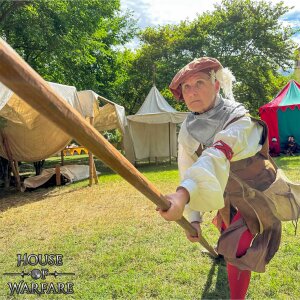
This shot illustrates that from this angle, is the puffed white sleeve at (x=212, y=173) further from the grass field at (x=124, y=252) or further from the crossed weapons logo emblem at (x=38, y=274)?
the crossed weapons logo emblem at (x=38, y=274)

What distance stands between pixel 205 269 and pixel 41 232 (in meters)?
2.30

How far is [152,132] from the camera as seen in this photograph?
11297 millimetres

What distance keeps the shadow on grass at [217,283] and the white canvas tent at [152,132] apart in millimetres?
7421

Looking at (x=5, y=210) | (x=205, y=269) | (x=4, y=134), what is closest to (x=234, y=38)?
(x=4, y=134)

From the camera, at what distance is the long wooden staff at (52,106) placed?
2.12 feet

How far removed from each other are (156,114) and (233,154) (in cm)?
844

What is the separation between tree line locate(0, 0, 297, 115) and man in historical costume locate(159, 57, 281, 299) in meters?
9.55

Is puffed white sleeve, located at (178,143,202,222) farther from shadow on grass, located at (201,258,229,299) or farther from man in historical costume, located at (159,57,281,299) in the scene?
shadow on grass, located at (201,258,229,299)

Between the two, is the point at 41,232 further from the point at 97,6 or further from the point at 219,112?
the point at 97,6

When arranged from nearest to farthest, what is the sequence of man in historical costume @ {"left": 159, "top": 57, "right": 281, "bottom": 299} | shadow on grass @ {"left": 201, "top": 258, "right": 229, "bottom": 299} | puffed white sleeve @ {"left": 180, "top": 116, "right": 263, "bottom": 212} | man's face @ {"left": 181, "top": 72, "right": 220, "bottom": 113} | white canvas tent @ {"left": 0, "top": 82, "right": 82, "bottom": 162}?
puffed white sleeve @ {"left": 180, "top": 116, "right": 263, "bottom": 212} → man in historical costume @ {"left": 159, "top": 57, "right": 281, "bottom": 299} → man's face @ {"left": 181, "top": 72, "right": 220, "bottom": 113} → shadow on grass @ {"left": 201, "top": 258, "right": 229, "bottom": 299} → white canvas tent @ {"left": 0, "top": 82, "right": 82, "bottom": 162}

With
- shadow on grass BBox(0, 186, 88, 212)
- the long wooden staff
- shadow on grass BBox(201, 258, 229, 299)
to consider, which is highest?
the long wooden staff

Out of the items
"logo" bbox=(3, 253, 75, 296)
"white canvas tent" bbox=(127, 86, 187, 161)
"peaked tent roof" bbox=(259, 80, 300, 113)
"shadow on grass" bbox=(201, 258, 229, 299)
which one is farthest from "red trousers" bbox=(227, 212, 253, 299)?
"peaked tent roof" bbox=(259, 80, 300, 113)

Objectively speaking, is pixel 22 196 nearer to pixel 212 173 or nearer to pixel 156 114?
pixel 156 114

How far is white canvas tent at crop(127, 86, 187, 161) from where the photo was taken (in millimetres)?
10312
